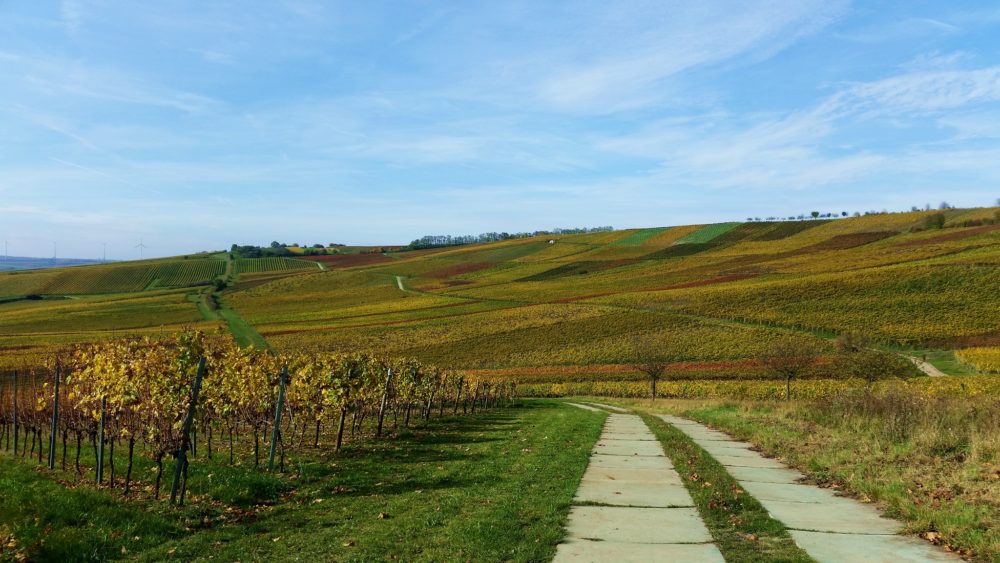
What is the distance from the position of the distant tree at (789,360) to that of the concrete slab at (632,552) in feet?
121

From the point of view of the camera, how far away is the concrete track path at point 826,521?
25.4 feet

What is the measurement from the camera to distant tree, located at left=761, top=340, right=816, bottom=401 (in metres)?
47.3

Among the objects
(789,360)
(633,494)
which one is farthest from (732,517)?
(789,360)

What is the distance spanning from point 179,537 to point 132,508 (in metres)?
1.68

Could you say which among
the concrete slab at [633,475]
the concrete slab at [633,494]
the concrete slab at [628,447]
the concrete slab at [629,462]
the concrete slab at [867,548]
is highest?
the concrete slab at [867,548]

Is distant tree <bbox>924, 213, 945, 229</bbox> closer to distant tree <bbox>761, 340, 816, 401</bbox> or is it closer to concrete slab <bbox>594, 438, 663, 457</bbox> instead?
distant tree <bbox>761, 340, 816, 401</bbox>

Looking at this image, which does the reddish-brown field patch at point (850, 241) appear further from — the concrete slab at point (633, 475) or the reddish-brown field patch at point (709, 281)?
the concrete slab at point (633, 475)

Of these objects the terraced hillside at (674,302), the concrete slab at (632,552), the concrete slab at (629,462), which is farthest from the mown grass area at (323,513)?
the terraced hillside at (674,302)

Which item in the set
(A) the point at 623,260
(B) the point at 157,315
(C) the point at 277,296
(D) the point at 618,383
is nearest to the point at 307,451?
(D) the point at 618,383

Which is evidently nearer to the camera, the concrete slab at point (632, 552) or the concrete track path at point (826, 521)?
the concrete slab at point (632, 552)

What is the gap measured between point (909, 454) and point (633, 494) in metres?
6.26

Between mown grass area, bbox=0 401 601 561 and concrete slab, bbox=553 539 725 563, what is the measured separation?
282 mm

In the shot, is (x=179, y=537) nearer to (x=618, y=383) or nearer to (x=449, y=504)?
(x=449, y=504)

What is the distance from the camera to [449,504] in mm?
10516
